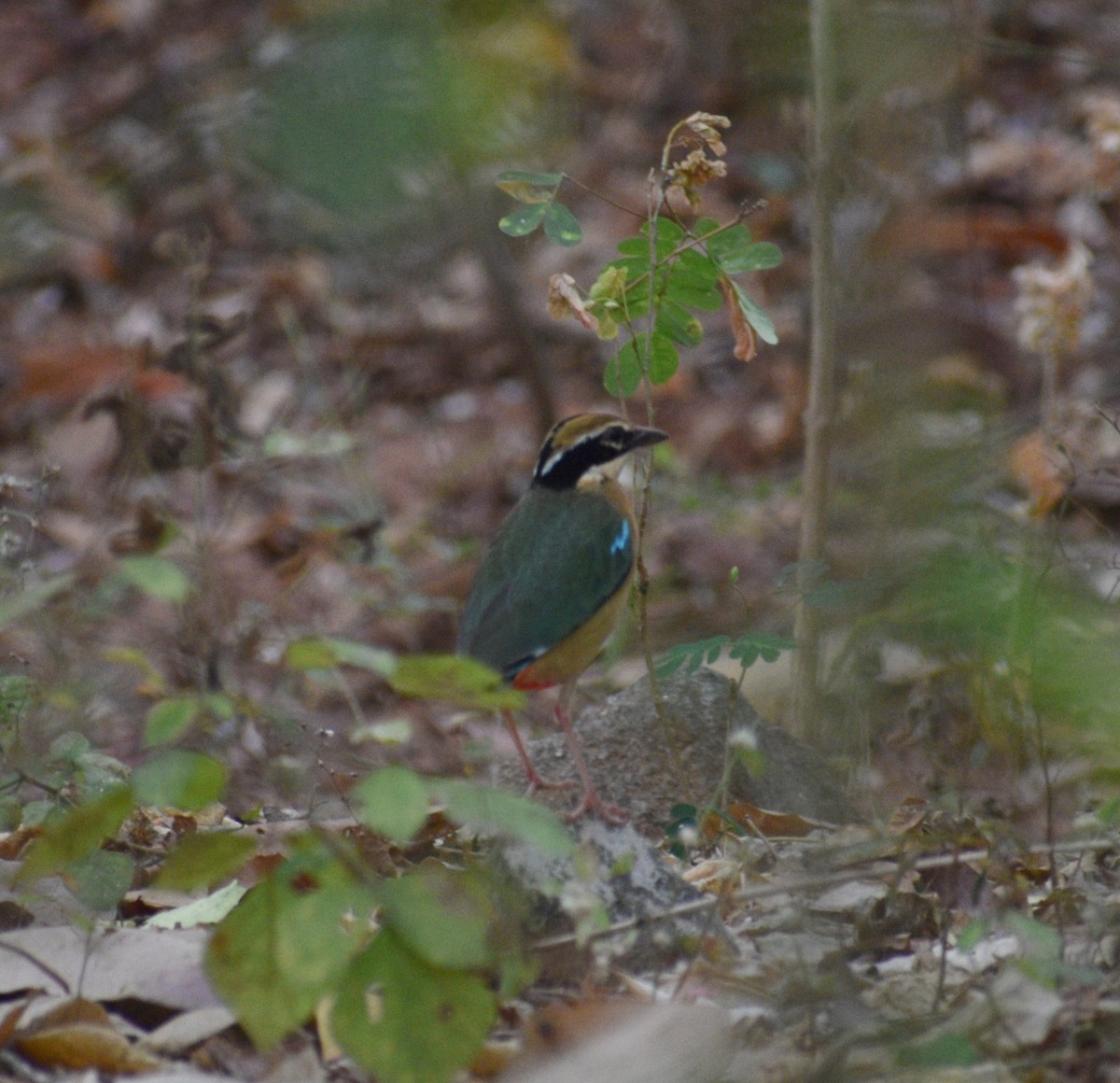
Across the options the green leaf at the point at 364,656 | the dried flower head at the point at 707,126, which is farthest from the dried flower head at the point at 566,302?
the green leaf at the point at 364,656

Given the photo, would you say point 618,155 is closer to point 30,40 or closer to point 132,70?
point 132,70

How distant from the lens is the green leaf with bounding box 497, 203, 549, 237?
13.5ft

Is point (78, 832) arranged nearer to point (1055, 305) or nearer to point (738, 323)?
point (738, 323)

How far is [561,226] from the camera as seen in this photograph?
415 centimetres

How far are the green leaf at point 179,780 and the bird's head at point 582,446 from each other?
274 cm

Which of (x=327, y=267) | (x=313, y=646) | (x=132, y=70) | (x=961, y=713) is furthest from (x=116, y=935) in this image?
(x=132, y=70)

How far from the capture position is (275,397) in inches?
443

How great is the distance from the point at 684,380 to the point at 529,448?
47.6 inches

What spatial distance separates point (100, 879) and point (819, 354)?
2.75 metres

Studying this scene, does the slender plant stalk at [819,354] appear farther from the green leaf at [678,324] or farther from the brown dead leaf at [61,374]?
the brown dead leaf at [61,374]

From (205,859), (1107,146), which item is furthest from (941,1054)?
(1107,146)

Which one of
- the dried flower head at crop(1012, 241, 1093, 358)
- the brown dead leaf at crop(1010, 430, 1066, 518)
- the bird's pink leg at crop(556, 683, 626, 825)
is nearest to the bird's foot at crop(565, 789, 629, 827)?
the bird's pink leg at crop(556, 683, 626, 825)

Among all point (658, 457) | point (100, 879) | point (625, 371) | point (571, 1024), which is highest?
point (625, 371)

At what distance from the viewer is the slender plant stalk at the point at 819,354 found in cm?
518
